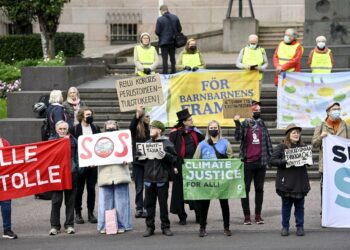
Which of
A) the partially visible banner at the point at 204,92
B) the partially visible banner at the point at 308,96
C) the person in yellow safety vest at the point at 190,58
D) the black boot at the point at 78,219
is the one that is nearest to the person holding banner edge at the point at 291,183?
the black boot at the point at 78,219

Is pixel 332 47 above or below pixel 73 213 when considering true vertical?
above

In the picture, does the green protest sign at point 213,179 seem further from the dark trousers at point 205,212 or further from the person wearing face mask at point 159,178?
the person wearing face mask at point 159,178

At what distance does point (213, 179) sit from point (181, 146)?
1024 mm

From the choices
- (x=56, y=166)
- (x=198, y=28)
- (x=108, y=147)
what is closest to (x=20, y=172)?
(x=56, y=166)

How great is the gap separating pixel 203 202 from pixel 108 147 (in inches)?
61.8

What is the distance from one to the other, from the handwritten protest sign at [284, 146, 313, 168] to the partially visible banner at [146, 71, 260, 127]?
583cm

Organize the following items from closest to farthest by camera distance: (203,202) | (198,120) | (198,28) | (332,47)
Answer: (203,202), (198,120), (332,47), (198,28)

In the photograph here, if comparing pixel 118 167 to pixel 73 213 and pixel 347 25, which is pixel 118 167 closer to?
pixel 73 213

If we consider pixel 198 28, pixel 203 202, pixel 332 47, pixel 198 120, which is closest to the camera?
pixel 203 202

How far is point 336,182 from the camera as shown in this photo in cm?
1316

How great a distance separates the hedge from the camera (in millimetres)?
30656

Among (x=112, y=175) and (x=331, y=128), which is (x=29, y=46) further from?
(x=331, y=128)

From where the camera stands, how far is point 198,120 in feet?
61.6

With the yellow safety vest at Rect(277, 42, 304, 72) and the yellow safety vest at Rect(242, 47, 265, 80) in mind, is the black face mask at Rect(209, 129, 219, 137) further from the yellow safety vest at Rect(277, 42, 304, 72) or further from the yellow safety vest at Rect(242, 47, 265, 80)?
the yellow safety vest at Rect(277, 42, 304, 72)
